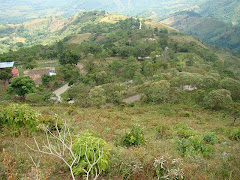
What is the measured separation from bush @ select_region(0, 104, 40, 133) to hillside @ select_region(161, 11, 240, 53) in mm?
117576

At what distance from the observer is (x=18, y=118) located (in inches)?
239

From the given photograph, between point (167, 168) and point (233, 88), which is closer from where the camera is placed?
point (167, 168)

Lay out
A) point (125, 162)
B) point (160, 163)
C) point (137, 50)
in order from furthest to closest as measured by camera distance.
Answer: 1. point (137, 50)
2. point (125, 162)
3. point (160, 163)

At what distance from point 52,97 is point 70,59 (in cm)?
1336

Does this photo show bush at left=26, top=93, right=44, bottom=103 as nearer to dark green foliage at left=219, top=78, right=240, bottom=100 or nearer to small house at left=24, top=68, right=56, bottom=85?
small house at left=24, top=68, right=56, bottom=85

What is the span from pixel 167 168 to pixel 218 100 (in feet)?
58.6

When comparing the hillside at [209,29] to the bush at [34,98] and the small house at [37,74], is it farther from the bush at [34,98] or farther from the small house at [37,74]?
the bush at [34,98]

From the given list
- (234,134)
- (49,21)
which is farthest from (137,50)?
(49,21)

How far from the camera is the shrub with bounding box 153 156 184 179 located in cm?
380

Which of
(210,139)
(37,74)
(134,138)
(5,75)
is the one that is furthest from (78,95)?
(134,138)

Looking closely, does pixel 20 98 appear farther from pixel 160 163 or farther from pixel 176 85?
pixel 160 163

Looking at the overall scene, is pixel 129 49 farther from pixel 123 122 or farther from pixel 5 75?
pixel 123 122

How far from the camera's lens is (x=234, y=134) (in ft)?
33.1

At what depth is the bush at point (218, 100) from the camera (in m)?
19.2
